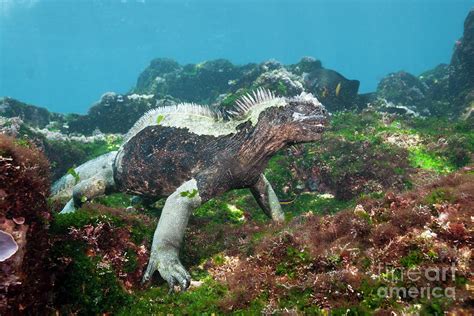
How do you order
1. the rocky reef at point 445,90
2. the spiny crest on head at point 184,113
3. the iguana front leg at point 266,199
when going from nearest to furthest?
the spiny crest on head at point 184,113
the iguana front leg at point 266,199
the rocky reef at point 445,90

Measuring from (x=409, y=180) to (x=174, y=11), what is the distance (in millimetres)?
122654

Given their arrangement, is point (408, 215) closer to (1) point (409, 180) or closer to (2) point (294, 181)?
(1) point (409, 180)

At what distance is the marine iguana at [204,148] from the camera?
550cm

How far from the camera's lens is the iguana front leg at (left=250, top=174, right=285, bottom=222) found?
6473 mm

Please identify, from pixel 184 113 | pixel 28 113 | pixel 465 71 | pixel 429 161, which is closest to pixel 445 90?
pixel 465 71

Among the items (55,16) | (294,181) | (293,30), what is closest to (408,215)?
(294,181)

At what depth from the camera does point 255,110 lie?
229 inches

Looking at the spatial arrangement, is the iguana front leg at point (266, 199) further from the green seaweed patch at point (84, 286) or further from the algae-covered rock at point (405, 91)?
the algae-covered rock at point (405, 91)

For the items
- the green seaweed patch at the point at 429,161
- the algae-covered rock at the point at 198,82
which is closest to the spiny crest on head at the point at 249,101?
the green seaweed patch at the point at 429,161

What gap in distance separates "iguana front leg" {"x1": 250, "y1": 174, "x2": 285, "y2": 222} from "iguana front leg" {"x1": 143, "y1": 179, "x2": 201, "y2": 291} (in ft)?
5.25

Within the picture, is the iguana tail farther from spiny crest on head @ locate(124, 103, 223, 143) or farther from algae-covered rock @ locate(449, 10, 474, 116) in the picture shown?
algae-covered rock @ locate(449, 10, 474, 116)

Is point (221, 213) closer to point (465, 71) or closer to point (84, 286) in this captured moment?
point (84, 286)

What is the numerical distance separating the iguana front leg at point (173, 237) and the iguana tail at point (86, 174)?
2.27 m

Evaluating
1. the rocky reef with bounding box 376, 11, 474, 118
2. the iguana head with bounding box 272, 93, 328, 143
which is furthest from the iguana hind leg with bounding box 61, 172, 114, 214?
the rocky reef with bounding box 376, 11, 474, 118
